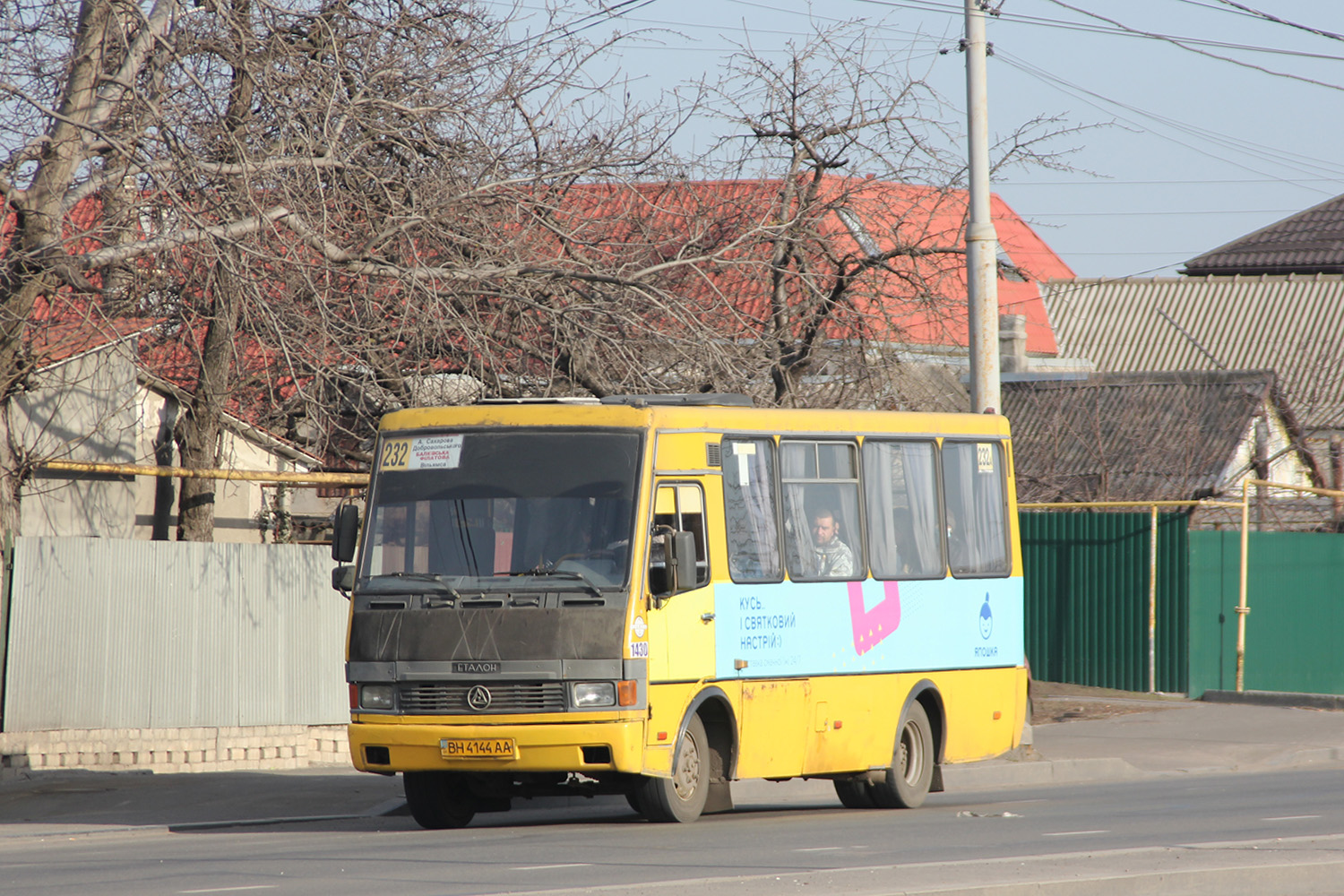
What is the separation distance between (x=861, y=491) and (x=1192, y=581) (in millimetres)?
11079

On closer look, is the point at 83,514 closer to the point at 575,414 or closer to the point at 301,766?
the point at 301,766

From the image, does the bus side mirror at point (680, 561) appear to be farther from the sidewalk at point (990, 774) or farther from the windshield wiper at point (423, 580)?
the sidewalk at point (990, 774)

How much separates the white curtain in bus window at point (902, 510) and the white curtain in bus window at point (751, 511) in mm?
1109

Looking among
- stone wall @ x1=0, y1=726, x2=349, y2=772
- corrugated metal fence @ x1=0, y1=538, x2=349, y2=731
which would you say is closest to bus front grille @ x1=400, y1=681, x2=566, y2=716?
stone wall @ x1=0, y1=726, x2=349, y2=772

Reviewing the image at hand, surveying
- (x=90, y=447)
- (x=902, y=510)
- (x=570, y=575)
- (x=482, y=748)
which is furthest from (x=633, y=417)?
(x=90, y=447)

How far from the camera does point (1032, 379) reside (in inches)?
1394

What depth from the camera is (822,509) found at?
12.6m

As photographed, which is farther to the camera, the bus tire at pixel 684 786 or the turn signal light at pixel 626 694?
the bus tire at pixel 684 786

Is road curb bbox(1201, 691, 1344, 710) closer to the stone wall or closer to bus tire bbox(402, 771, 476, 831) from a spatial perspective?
the stone wall

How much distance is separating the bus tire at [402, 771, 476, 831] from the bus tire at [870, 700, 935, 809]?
3.18m

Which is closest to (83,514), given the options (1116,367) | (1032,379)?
(1032,379)

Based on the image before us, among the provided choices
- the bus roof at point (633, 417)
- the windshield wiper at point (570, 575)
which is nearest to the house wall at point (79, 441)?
the bus roof at point (633, 417)

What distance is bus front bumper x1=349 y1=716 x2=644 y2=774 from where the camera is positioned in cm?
1062

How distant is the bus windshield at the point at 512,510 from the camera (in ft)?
36.1
